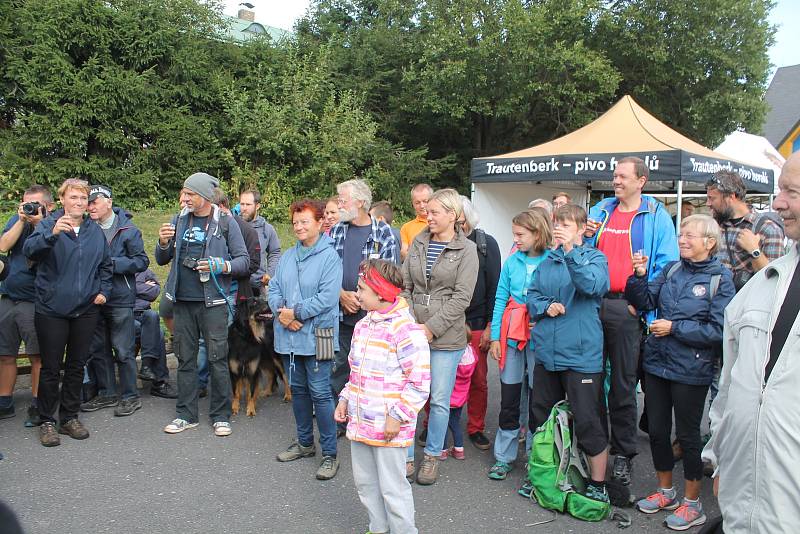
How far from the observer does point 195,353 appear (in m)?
5.32

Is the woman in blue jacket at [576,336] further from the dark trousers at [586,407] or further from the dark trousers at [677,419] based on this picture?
the dark trousers at [677,419]

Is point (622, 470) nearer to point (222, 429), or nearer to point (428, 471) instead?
point (428, 471)

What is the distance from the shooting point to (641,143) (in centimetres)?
1115

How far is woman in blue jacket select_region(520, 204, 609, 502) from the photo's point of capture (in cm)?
390

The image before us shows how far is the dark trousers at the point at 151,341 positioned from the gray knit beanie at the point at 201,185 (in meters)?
1.69

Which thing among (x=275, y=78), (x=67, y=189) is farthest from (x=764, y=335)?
(x=275, y=78)

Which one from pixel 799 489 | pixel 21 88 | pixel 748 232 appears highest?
pixel 21 88

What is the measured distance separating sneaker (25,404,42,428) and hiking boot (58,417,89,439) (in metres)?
0.27

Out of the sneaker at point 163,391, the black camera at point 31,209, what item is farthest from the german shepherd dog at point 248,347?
the black camera at point 31,209

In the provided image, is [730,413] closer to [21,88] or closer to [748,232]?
[748,232]

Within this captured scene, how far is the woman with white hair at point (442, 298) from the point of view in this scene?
14.3 ft

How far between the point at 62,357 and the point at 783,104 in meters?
44.9

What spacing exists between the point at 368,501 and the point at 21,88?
1341 cm

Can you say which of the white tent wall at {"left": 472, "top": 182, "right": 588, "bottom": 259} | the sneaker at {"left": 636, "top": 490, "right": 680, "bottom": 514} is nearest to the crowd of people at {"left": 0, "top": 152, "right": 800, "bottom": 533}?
the sneaker at {"left": 636, "top": 490, "right": 680, "bottom": 514}
